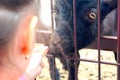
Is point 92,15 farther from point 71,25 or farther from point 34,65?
point 34,65

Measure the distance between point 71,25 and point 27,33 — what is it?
1090 mm

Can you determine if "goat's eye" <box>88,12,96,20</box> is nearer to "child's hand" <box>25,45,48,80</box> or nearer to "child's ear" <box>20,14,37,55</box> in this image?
"child's hand" <box>25,45,48,80</box>

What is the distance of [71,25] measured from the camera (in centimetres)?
171

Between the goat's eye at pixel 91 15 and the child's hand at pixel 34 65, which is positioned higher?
the goat's eye at pixel 91 15

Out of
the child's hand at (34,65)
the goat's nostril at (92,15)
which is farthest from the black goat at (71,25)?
the child's hand at (34,65)

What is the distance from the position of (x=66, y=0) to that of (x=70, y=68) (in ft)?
1.30

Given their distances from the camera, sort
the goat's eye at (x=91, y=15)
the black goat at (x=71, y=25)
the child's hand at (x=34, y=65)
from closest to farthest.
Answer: the child's hand at (x=34, y=65) → the black goat at (x=71, y=25) → the goat's eye at (x=91, y=15)

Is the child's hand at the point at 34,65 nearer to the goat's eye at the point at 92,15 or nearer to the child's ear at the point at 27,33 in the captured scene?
the child's ear at the point at 27,33

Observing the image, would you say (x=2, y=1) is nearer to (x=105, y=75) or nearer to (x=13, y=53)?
(x=13, y=53)

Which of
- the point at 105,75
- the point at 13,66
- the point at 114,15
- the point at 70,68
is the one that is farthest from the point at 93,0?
the point at 13,66

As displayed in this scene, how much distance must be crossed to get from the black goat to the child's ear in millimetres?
776

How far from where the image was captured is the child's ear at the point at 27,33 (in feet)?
2.02

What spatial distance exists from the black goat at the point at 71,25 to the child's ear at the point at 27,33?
78 centimetres

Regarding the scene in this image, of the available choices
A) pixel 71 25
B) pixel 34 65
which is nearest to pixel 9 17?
pixel 34 65
